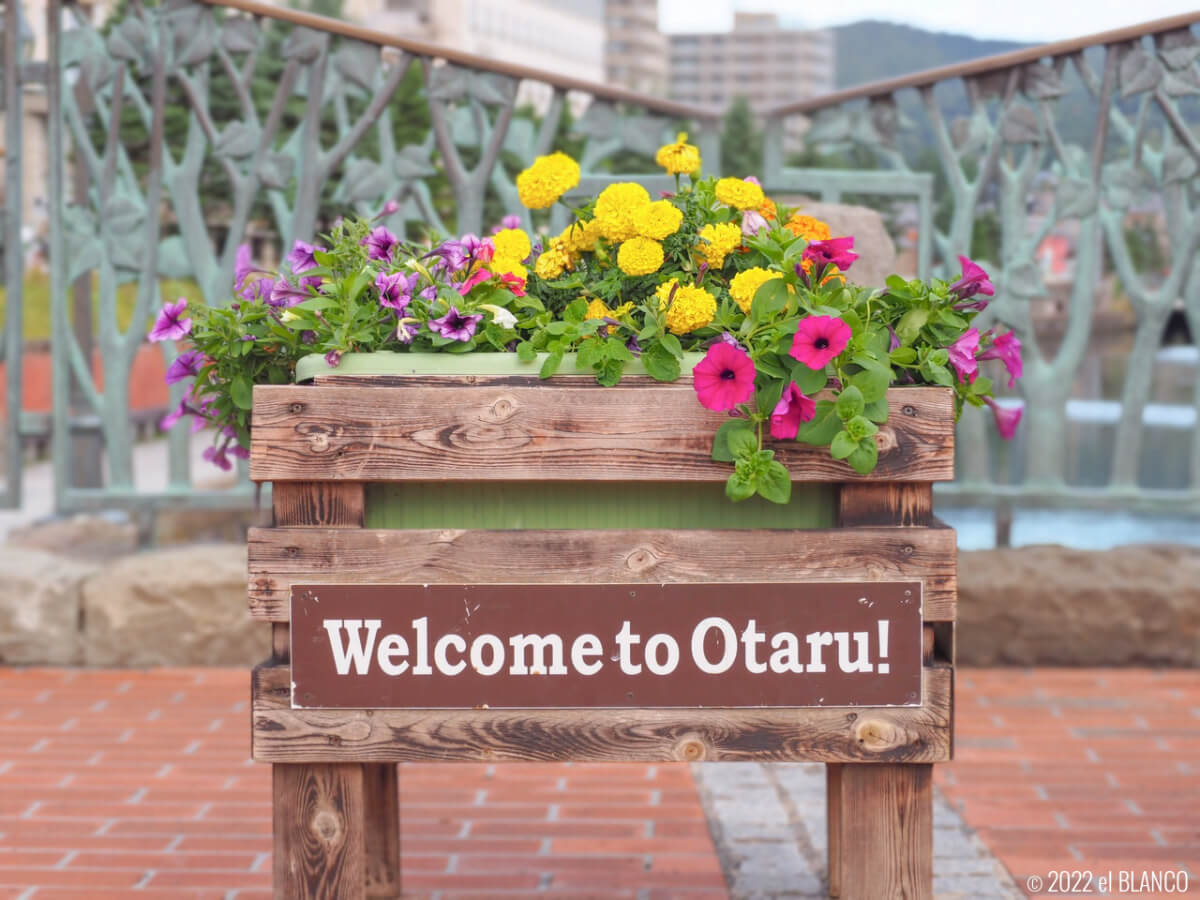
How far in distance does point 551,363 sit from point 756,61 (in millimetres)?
143255

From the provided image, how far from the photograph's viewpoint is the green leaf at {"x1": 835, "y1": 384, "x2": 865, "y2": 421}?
185 cm

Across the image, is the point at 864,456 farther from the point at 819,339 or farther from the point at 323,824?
the point at 323,824

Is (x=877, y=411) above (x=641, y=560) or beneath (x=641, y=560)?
above

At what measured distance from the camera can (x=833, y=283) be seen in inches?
78.1

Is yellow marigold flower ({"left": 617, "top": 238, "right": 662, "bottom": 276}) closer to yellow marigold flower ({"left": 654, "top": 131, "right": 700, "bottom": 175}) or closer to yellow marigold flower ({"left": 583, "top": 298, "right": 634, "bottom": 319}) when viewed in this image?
yellow marigold flower ({"left": 583, "top": 298, "right": 634, "bottom": 319})

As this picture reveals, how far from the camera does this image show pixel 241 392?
84.5 inches

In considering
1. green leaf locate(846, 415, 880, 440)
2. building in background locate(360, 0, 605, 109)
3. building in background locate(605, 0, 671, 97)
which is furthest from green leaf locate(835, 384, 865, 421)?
building in background locate(605, 0, 671, 97)

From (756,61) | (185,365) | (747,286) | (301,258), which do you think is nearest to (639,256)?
(747,286)

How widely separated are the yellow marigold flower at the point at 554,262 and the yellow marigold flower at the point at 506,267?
0.08ft

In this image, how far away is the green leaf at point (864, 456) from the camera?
1.87m

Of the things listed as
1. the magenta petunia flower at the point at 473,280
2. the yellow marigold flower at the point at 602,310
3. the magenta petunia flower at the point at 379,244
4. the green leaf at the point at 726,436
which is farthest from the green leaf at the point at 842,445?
the magenta petunia flower at the point at 379,244

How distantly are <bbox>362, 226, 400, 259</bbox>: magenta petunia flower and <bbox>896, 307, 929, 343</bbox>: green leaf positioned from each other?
2.41 feet

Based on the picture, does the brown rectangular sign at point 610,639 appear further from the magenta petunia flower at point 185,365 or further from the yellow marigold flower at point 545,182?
the yellow marigold flower at point 545,182
